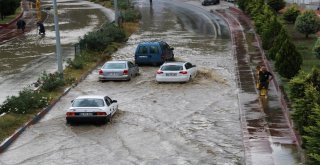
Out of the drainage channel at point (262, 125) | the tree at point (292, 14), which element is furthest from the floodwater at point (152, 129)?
the tree at point (292, 14)

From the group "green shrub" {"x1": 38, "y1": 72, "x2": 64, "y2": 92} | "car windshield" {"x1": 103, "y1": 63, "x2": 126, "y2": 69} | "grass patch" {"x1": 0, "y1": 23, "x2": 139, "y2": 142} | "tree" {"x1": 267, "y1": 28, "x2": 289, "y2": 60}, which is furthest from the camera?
"tree" {"x1": 267, "y1": 28, "x2": 289, "y2": 60}

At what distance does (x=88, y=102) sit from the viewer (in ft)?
72.7

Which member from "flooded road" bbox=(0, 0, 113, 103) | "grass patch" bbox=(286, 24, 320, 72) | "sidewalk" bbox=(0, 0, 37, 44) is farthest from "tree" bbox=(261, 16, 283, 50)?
"sidewalk" bbox=(0, 0, 37, 44)

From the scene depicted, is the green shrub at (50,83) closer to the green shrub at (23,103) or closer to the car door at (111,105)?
the green shrub at (23,103)

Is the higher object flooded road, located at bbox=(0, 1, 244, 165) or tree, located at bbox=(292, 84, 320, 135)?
tree, located at bbox=(292, 84, 320, 135)

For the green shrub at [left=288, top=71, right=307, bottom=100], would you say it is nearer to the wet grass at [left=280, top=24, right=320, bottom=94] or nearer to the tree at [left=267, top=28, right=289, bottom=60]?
the wet grass at [left=280, top=24, right=320, bottom=94]

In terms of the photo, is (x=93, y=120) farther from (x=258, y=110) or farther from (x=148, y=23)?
(x=148, y=23)

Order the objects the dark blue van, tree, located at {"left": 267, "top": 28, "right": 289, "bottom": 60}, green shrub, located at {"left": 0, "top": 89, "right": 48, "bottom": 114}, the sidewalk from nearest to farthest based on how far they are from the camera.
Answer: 1. green shrub, located at {"left": 0, "top": 89, "right": 48, "bottom": 114}
2. tree, located at {"left": 267, "top": 28, "right": 289, "bottom": 60}
3. the dark blue van
4. the sidewalk

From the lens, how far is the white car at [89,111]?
21.8 metres

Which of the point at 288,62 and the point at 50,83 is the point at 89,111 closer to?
the point at 50,83

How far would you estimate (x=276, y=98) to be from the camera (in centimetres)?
2638

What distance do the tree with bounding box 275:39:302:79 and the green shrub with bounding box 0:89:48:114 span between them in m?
11.5

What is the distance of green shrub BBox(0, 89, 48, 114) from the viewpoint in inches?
932

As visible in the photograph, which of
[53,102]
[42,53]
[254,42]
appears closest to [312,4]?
[254,42]
